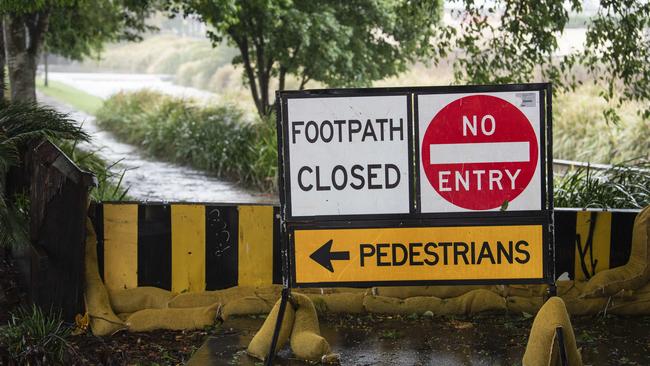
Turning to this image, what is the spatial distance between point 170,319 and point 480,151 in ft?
7.77

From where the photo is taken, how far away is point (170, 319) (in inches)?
231

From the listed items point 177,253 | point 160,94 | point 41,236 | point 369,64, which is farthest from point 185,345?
point 160,94

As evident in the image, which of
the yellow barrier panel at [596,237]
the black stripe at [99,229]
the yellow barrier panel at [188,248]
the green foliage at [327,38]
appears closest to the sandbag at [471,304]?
the yellow barrier panel at [596,237]

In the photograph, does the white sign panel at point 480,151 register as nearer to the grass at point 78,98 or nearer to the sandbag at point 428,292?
the sandbag at point 428,292

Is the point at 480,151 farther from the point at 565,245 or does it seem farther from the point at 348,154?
the point at 565,245

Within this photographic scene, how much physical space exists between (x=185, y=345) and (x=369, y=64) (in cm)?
1526

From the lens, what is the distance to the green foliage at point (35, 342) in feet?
16.8

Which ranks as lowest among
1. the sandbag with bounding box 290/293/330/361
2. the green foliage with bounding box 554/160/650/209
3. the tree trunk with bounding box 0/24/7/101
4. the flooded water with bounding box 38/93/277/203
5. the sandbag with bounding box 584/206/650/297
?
the flooded water with bounding box 38/93/277/203

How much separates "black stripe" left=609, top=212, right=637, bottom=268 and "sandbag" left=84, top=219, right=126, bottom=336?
3.38 m

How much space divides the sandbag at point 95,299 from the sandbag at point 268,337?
3.66ft

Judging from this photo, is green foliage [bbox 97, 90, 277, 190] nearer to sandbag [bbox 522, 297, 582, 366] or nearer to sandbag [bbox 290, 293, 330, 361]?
sandbag [bbox 290, 293, 330, 361]

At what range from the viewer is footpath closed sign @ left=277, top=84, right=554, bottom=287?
16.2 ft

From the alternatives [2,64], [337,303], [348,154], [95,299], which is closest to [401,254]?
[348,154]

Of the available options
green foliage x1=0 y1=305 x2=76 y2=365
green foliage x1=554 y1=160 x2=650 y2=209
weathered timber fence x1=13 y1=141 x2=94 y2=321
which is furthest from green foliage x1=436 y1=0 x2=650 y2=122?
green foliage x1=0 y1=305 x2=76 y2=365
